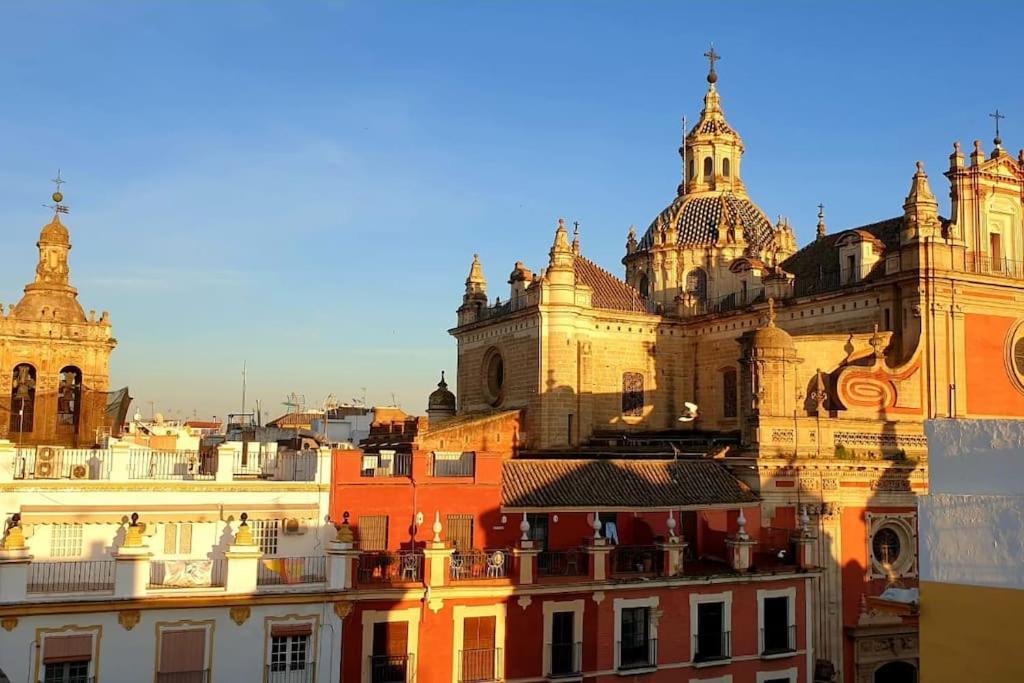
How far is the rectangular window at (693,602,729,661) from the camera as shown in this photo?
25.9 m

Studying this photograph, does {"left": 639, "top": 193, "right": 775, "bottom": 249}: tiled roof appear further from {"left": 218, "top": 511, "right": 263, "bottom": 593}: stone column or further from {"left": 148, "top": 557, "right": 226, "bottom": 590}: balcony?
{"left": 148, "top": 557, "right": 226, "bottom": 590}: balcony

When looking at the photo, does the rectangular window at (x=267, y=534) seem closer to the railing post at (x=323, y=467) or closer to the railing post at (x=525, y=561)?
the railing post at (x=323, y=467)

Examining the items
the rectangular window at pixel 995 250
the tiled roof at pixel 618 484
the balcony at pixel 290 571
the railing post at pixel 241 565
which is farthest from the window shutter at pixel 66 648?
the rectangular window at pixel 995 250

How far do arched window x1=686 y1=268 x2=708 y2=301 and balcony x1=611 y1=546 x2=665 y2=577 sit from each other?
69.6 ft

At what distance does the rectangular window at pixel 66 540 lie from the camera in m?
21.9

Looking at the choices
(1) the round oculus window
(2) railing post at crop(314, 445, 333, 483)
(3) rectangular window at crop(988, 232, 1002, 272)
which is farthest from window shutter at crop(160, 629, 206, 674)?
(3) rectangular window at crop(988, 232, 1002, 272)

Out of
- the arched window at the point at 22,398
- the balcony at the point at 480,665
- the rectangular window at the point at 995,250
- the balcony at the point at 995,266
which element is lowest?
the balcony at the point at 480,665

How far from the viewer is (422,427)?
41.6 m

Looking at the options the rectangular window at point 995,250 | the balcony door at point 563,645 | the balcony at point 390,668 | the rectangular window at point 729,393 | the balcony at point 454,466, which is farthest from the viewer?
the rectangular window at point 729,393

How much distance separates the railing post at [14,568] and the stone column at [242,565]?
3641mm

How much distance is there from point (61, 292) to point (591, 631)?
59.2ft

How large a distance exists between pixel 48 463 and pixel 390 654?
326 inches

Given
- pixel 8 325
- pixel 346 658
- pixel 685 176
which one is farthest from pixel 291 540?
pixel 685 176

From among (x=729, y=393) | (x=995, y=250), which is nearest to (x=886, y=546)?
(x=995, y=250)
